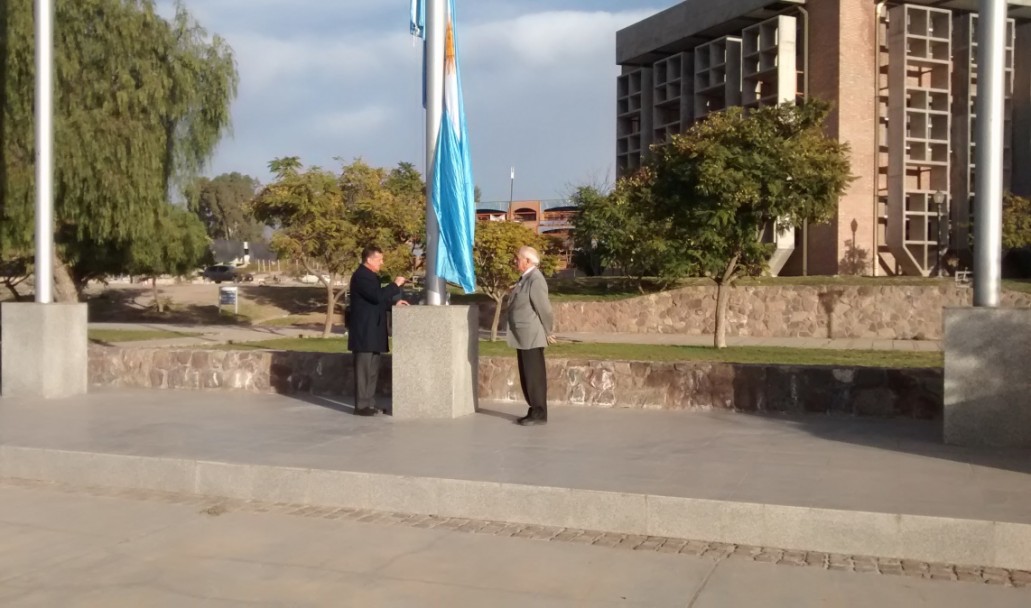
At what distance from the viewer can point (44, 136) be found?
12227 millimetres

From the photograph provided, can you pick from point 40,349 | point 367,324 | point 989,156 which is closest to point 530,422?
point 367,324

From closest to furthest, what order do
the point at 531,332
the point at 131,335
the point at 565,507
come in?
the point at 565,507, the point at 531,332, the point at 131,335

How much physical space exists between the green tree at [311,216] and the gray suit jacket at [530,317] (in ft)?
57.3

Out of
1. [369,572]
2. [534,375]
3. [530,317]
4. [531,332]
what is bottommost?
[369,572]

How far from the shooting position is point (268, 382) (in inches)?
512

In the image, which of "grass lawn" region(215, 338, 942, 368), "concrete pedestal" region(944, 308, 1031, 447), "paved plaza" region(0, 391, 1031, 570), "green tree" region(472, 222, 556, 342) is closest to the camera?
"paved plaza" region(0, 391, 1031, 570)

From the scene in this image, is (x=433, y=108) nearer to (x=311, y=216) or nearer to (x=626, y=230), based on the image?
(x=311, y=216)

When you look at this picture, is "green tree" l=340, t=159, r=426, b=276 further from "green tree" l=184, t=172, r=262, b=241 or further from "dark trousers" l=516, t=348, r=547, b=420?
"green tree" l=184, t=172, r=262, b=241

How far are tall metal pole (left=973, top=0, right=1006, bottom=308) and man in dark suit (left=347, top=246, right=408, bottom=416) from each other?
5589mm

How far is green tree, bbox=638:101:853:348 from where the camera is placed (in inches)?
872

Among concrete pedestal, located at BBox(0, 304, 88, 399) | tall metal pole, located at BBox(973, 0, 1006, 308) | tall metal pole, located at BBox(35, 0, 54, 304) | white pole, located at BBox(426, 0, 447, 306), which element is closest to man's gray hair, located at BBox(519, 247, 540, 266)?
white pole, located at BBox(426, 0, 447, 306)

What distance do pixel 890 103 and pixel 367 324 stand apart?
32.4 m

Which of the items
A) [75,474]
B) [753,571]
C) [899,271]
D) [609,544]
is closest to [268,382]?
[75,474]

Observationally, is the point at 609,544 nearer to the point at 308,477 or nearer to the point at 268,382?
the point at 308,477
